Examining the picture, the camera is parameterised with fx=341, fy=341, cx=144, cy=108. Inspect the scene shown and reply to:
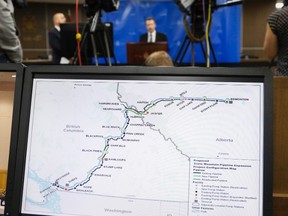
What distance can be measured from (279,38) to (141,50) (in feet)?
4.14

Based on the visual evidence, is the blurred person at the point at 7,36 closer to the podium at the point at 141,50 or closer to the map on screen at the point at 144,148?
the map on screen at the point at 144,148

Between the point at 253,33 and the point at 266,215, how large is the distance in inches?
296

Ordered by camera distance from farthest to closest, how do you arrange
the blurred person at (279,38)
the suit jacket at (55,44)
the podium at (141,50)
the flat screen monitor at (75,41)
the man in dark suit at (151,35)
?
the man in dark suit at (151,35)
the suit jacket at (55,44)
the podium at (141,50)
the flat screen monitor at (75,41)
the blurred person at (279,38)

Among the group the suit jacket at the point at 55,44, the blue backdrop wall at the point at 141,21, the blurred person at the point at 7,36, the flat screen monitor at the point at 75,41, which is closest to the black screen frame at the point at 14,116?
the blurred person at the point at 7,36

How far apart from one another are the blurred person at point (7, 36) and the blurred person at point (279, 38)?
1132 millimetres

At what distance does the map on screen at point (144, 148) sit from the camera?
60 centimetres

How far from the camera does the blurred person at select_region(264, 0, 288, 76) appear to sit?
1420 millimetres

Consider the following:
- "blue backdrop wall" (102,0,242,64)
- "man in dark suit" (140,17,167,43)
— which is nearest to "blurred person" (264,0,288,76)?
"man in dark suit" (140,17,167,43)

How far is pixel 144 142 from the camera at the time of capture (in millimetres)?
637

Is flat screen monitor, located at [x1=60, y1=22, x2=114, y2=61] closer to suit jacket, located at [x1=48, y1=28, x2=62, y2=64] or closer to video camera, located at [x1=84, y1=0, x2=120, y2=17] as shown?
video camera, located at [x1=84, y1=0, x2=120, y2=17]

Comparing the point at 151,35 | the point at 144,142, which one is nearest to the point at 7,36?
the point at 144,142

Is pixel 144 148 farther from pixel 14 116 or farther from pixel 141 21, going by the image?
pixel 141 21

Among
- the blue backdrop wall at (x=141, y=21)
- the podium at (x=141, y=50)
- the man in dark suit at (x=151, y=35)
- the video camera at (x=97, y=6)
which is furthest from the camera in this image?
the blue backdrop wall at (x=141, y=21)

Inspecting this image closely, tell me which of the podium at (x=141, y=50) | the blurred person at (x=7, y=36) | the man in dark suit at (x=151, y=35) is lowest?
the blurred person at (x=7, y=36)
